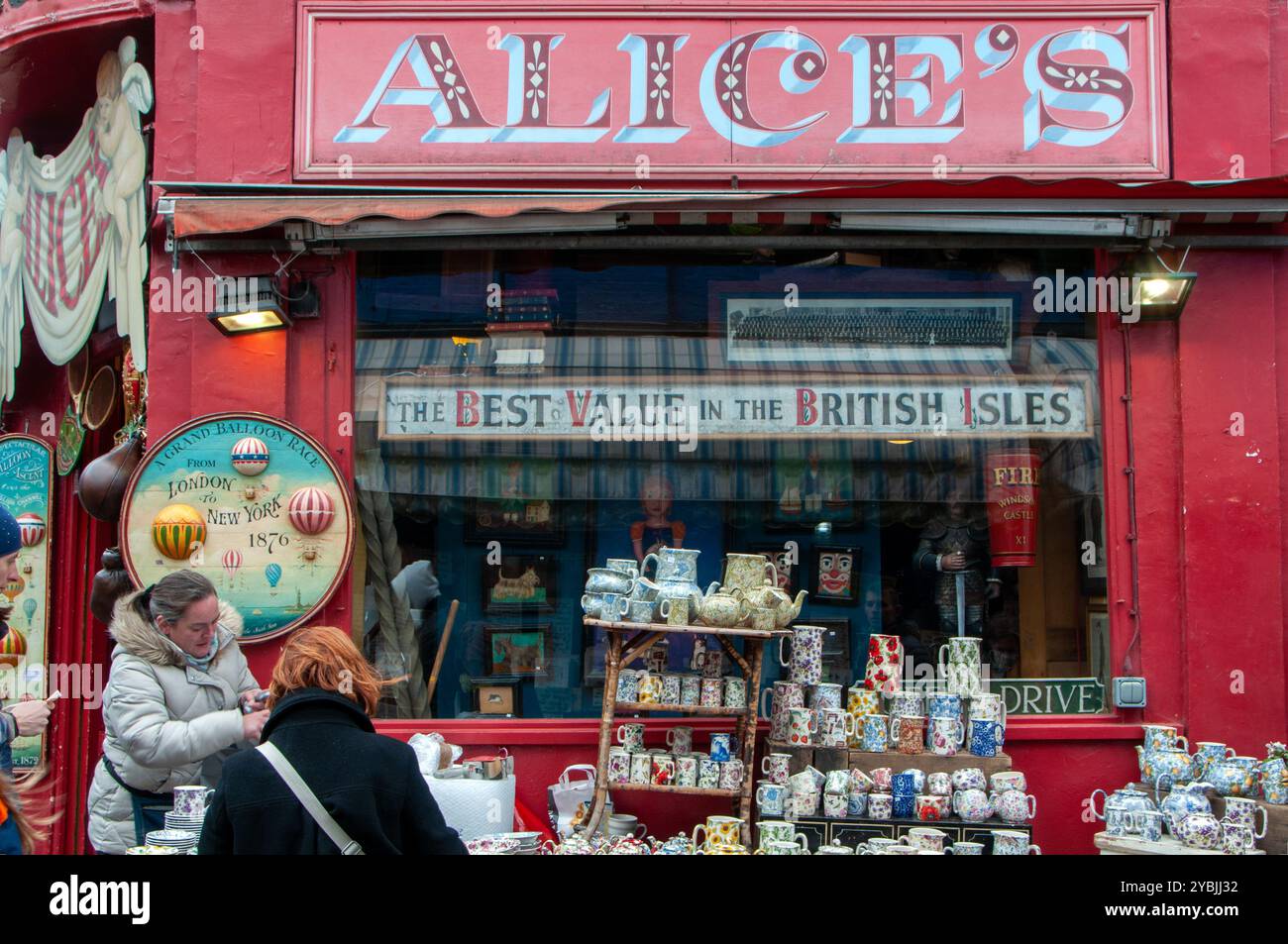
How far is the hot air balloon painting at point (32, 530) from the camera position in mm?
8539

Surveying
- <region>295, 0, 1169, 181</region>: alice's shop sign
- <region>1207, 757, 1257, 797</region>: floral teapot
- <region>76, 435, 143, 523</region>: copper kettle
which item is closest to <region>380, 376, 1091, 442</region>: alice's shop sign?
<region>295, 0, 1169, 181</region>: alice's shop sign

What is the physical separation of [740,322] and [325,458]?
235cm

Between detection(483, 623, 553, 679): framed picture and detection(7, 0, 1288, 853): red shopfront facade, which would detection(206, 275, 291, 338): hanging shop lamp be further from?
detection(483, 623, 553, 679): framed picture

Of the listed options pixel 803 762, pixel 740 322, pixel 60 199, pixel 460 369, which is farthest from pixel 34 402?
pixel 803 762

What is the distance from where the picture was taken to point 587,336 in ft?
23.0

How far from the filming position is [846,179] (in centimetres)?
689

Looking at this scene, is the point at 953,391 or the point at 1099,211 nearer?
the point at 1099,211

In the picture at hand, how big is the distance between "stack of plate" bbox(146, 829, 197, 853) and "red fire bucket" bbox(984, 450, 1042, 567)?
4.26 metres

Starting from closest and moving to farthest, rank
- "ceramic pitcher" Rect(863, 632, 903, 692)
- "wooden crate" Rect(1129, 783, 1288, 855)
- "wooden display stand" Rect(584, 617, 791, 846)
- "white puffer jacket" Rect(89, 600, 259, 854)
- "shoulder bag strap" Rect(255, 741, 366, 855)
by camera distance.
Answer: "shoulder bag strap" Rect(255, 741, 366, 855) → "white puffer jacket" Rect(89, 600, 259, 854) → "wooden crate" Rect(1129, 783, 1288, 855) → "wooden display stand" Rect(584, 617, 791, 846) → "ceramic pitcher" Rect(863, 632, 903, 692)

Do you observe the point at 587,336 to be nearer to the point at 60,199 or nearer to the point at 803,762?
the point at 803,762

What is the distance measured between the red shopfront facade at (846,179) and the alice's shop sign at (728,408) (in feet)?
0.98

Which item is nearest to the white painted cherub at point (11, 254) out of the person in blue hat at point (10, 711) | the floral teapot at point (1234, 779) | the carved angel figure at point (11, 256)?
the carved angel figure at point (11, 256)

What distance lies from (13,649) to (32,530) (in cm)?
80

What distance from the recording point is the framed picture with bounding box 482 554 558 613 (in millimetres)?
6953
